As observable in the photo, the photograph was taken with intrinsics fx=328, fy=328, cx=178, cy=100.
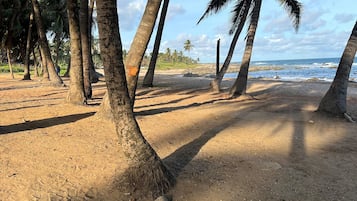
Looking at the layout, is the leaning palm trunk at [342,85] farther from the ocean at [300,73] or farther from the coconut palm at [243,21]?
the ocean at [300,73]

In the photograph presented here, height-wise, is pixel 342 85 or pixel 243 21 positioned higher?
pixel 243 21

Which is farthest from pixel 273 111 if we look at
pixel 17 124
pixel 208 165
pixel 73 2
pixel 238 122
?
pixel 17 124

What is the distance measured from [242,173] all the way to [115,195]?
5.99 feet

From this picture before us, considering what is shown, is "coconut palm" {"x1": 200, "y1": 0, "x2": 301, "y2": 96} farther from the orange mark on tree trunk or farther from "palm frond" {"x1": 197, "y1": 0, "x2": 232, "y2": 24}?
the orange mark on tree trunk

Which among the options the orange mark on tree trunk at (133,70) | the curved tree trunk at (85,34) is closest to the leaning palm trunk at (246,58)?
the curved tree trunk at (85,34)

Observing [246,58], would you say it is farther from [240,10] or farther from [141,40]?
[141,40]

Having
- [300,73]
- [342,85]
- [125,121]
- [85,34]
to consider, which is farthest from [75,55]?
[300,73]

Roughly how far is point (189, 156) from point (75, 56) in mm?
4365

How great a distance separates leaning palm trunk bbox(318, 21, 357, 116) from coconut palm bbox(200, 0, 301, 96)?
181 inches

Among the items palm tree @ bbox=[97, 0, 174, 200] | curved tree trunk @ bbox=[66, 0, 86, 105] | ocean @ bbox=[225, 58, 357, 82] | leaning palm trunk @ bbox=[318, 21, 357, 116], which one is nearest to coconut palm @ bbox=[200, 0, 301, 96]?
leaning palm trunk @ bbox=[318, 21, 357, 116]

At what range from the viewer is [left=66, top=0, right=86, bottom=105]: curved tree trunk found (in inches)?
310

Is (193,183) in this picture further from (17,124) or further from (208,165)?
(17,124)

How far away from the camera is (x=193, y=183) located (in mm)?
4094

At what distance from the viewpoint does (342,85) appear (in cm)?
884
